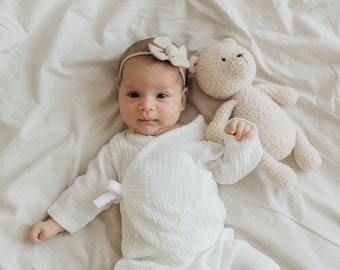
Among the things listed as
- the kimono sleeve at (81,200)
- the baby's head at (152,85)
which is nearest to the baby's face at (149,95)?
the baby's head at (152,85)

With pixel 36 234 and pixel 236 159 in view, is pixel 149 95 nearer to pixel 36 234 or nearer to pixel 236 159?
pixel 236 159

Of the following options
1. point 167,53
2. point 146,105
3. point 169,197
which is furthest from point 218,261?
point 167,53

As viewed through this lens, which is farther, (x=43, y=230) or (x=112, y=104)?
(x=112, y=104)

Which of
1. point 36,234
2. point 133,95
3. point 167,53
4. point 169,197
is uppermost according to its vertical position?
point 167,53

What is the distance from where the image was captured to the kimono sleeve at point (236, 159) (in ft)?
3.79

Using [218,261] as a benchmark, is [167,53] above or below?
above

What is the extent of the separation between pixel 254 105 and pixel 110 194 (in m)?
0.40

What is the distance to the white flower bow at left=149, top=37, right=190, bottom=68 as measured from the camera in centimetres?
120

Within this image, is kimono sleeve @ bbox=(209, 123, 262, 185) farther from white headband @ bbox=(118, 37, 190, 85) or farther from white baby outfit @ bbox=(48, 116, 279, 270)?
white headband @ bbox=(118, 37, 190, 85)

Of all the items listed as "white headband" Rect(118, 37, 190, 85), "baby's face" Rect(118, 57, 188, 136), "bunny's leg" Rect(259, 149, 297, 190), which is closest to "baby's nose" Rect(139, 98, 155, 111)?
"baby's face" Rect(118, 57, 188, 136)

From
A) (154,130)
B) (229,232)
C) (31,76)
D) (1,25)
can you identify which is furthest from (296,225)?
(1,25)

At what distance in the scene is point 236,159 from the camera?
1.18 metres

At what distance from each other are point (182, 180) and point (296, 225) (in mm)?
298

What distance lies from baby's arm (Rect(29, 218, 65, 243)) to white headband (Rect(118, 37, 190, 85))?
432 mm
